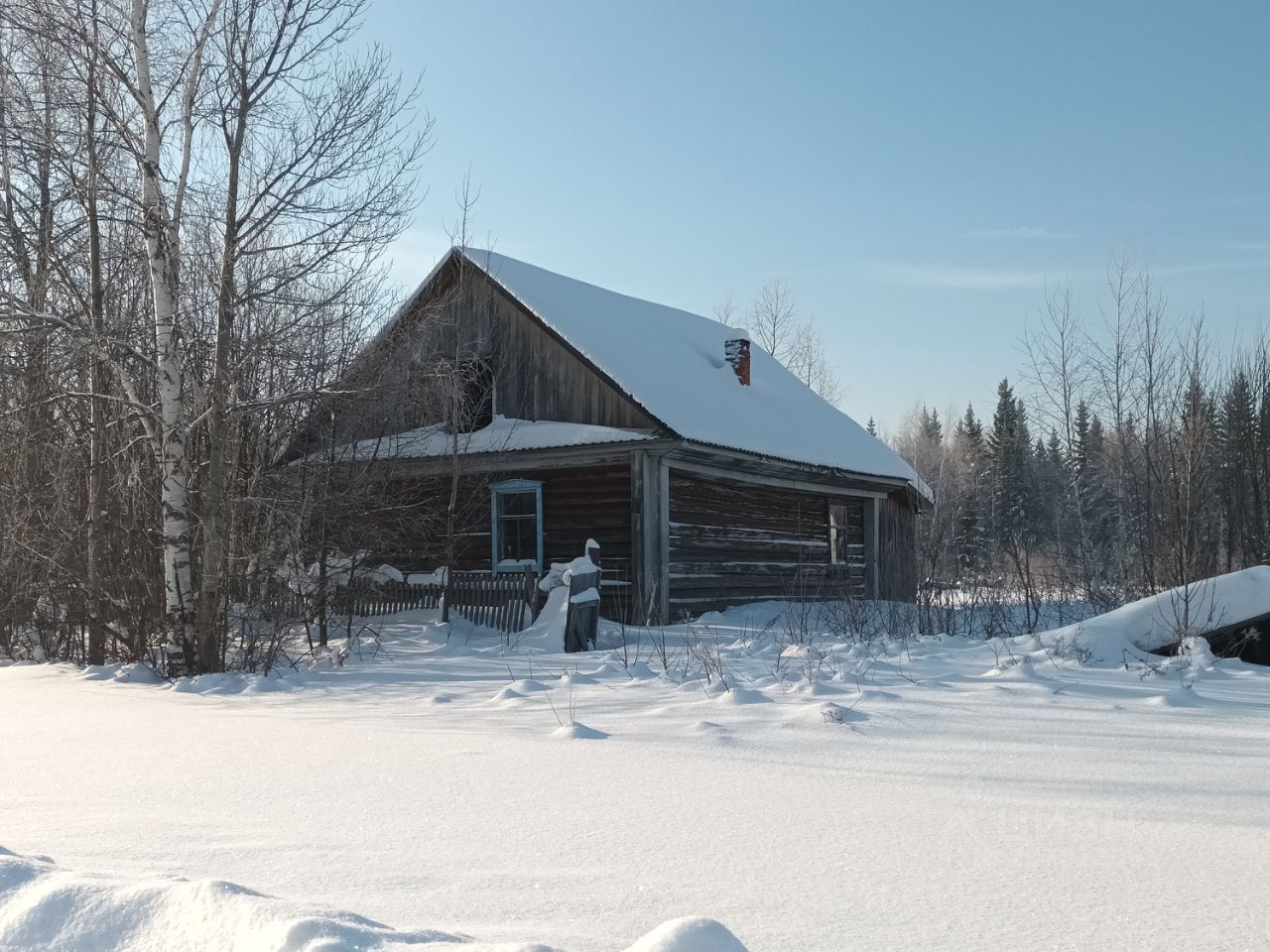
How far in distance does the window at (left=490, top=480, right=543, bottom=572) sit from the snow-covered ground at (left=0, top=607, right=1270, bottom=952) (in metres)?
9.01

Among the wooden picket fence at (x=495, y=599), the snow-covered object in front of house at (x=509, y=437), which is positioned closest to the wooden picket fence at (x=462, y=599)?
the wooden picket fence at (x=495, y=599)

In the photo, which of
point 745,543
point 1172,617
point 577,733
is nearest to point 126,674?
point 577,733

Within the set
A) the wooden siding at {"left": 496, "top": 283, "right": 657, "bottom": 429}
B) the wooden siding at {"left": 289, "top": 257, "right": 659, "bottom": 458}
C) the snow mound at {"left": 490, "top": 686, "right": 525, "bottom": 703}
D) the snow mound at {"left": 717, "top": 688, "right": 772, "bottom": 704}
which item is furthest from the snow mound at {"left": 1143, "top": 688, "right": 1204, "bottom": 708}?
the wooden siding at {"left": 496, "top": 283, "right": 657, "bottom": 429}

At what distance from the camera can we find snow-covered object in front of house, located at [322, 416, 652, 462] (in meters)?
14.9

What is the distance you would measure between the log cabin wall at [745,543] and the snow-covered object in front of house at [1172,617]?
20.3ft

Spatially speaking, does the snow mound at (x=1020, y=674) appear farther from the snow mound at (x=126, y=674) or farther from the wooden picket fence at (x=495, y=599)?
the snow mound at (x=126, y=674)

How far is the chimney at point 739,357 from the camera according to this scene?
19.9 meters

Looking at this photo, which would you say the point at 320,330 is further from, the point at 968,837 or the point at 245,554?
the point at 968,837

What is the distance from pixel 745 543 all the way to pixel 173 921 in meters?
15.6

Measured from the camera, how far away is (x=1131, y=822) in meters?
3.64

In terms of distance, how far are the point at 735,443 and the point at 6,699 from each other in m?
10.3

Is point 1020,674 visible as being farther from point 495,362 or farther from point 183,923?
point 495,362

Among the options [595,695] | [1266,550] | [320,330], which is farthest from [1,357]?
[1266,550]

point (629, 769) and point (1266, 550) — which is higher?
point (1266, 550)
